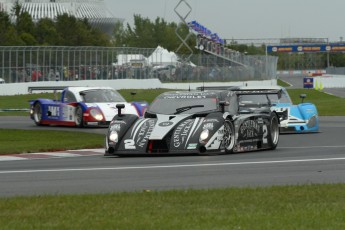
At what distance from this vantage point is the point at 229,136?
20.7 meters

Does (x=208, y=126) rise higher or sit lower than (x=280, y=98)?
lower

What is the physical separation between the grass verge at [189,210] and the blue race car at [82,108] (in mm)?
18545

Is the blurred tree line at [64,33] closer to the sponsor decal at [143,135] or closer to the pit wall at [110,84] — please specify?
the pit wall at [110,84]

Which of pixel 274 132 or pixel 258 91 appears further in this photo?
pixel 258 91

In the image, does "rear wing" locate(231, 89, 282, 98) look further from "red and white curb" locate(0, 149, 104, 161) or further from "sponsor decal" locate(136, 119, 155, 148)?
"sponsor decal" locate(136, 119, 155, 148)

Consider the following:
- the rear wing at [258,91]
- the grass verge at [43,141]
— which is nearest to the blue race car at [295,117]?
the rear wing at [258,91]

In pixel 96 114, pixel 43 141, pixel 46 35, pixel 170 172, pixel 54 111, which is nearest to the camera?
pixel 170 172

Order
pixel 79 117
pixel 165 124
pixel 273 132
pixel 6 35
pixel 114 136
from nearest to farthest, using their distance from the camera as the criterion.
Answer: pixel 165 124 < pixel 114 136 < pixel 273 132 < pixel 79 117 < pixel 6 35

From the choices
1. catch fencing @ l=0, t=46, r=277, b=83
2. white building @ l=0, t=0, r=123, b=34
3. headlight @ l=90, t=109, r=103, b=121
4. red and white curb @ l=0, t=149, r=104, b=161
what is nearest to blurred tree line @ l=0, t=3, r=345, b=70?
catch fencing @ l=0, t=46, r=277, b=83

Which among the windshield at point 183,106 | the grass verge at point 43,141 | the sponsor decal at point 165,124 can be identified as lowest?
the grass verge at point 43,141

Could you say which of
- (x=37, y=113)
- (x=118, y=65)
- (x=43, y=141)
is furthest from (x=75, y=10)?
(x=43, y=141)

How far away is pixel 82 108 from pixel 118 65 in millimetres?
44294

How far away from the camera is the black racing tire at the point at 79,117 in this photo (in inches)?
1281

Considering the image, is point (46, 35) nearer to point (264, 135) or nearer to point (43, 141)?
point (43, 141)
